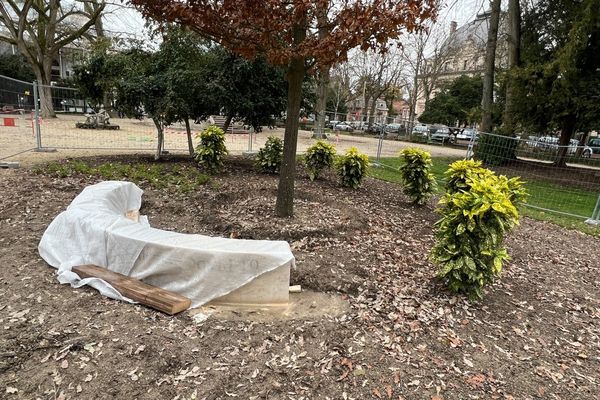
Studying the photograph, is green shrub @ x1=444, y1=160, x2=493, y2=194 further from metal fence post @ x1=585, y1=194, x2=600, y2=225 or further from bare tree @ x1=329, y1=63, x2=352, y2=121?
bare tree @ x1=329, y1=63, x2=352, y2=121

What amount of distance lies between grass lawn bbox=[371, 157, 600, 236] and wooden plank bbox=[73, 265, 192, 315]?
20.3ft

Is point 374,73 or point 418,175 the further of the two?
point 374,73

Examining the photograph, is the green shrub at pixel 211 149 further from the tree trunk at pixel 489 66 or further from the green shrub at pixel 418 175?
the tree trunk at pixel 489 66

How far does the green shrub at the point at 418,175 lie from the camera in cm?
678

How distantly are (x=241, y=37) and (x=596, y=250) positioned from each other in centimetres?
588

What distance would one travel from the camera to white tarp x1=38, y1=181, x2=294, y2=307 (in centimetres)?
315

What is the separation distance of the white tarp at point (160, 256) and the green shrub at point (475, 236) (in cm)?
152

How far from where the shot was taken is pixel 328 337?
9.45 feet

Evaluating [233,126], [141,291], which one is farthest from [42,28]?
[141,291]

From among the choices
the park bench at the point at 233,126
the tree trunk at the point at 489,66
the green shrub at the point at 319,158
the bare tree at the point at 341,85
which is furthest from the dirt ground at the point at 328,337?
the bare tree at the point at 341,85

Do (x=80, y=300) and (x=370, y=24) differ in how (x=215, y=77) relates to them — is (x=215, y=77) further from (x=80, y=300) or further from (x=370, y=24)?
(x=80, y=300)

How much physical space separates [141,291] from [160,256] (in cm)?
A: 31

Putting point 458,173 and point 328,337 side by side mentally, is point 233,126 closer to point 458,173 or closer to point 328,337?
point 458,173

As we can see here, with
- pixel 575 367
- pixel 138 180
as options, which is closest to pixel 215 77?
pixel 138 180
